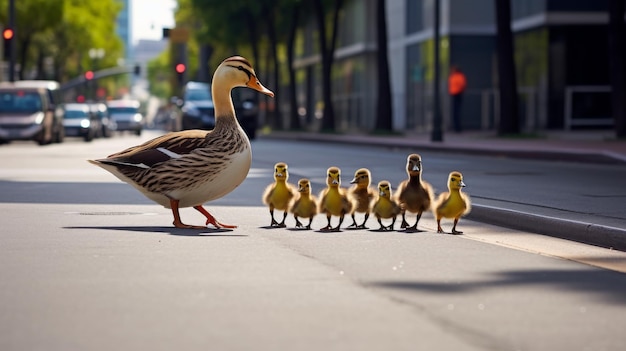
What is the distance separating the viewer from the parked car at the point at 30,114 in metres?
47.0

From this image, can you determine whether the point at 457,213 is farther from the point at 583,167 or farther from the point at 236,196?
the point at 583,167

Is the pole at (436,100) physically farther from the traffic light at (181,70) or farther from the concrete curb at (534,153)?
the traffic light at (181,70)

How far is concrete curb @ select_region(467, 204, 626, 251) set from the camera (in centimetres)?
1144

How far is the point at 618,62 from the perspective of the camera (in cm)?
3475

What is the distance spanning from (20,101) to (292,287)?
41.5m

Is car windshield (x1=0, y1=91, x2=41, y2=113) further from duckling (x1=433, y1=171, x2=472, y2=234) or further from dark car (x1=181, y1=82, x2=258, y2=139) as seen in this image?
duckling (x1=433, y1=171, x2=472, y2=234)

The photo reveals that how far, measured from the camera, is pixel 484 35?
58.0 meters

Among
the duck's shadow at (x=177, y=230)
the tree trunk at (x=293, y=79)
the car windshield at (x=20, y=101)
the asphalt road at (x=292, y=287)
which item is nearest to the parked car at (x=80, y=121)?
the car windshield at (x=20, y=101)

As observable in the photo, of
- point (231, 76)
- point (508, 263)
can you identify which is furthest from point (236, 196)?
point (508, 263)

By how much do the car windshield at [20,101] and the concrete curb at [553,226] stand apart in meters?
35.7

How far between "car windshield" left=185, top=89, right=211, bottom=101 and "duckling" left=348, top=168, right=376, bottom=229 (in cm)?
3719

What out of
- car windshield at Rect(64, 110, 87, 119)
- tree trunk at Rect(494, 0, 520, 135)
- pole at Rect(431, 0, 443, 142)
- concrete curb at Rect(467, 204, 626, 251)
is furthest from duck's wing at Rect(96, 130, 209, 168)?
car windshield at Rect(64, 110, 87, 119)

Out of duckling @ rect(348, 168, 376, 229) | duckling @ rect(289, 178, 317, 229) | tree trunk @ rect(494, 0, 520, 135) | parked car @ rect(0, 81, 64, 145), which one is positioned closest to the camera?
duckling @ rect(289, 178, 317, 229)

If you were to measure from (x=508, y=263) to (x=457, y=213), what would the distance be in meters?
2.03
